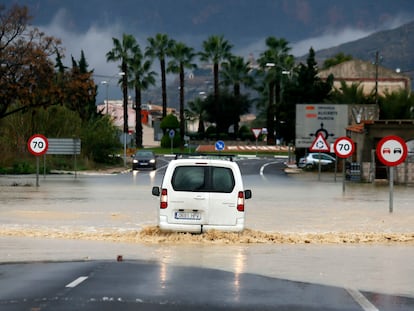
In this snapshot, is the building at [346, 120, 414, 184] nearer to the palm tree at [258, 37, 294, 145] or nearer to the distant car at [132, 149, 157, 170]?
the distant car at [132, 149, 157, 170]

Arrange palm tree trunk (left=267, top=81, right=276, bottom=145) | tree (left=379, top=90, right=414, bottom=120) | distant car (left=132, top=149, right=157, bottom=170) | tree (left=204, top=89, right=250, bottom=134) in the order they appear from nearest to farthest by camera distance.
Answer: distant car (left=132, top=149, right=157, bottom=170), tree (left=379, top=90, right=414, bottom=120), palm tree trunk (left=267, top=81, right=276, bottom=145), tree (left=204, top=89, right=250, bottom=134)

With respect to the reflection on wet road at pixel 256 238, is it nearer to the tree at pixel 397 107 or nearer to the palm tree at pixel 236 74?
the tree at pixel 397 107

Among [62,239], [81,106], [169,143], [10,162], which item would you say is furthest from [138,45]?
[62,239]

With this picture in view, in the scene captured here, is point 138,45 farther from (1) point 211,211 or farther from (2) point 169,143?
(1) point 211,211

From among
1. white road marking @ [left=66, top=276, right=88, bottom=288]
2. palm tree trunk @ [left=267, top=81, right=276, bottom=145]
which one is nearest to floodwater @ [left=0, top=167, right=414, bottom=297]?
white road marking @ [left=66, top=276, right=88, bottom=288]

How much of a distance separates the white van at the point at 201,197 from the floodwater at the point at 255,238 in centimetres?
26

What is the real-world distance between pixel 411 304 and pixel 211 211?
27.3ft

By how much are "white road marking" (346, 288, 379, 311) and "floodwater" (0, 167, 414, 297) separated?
1.57 ft

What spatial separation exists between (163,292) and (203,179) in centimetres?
774

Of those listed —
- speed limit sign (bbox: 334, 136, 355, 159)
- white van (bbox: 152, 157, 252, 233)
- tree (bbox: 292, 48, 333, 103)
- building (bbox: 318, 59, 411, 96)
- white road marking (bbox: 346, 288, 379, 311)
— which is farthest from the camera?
building (bbox: 318, 59, 411, 96)

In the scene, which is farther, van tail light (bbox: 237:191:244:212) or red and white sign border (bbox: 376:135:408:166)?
red and white sign border (bbox: 376:135:408:166)

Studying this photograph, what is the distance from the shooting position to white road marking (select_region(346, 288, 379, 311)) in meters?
11.0

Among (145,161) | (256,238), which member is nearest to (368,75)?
(145,161)

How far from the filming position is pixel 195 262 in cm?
1583
